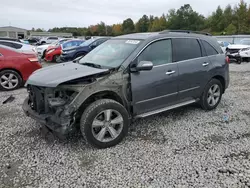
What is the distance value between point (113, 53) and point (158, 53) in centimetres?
80

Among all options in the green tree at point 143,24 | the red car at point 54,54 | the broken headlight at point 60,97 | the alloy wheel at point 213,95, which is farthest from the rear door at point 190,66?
the green tree at point 143,24

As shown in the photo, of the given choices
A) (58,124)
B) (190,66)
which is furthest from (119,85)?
(190,66)

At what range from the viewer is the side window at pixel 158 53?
3664 mm

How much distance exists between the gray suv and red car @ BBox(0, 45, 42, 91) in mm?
3335

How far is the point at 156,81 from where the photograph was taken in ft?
12.1

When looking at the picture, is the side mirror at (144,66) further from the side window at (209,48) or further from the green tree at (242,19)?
the green tree at (242,19)

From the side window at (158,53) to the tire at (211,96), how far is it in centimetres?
127

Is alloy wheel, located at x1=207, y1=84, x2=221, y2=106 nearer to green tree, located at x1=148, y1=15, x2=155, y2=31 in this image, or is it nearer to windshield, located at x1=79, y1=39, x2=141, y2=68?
windshield, located at x1=79, y1=39, x2=141, y2=68

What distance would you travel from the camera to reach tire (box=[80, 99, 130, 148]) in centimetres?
309

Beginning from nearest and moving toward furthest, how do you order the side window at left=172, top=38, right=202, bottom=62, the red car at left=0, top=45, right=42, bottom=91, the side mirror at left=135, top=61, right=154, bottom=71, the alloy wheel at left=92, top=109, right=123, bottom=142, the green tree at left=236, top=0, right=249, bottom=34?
the alloy wheel at left=92, top=109, right=123, bottom=142 < the side mirror at left=135, top=61, right=154, bottom=71 < the side window at left=172, top=38, right=202, bottom=62 < the red car at left=0, top=45, right=42, bottom=91 < the green tree at left=236, top=0, right=249, bottom=34

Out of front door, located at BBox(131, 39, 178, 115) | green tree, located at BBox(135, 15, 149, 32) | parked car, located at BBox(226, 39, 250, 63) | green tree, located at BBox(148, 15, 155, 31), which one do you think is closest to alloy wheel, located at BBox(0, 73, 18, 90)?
front door, located at BBox(131, 39, 178, 115)

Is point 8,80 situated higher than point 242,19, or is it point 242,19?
point 242,19

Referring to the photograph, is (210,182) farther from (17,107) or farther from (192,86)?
(17,107)

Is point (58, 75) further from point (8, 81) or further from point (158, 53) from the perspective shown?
point (8, 81)
